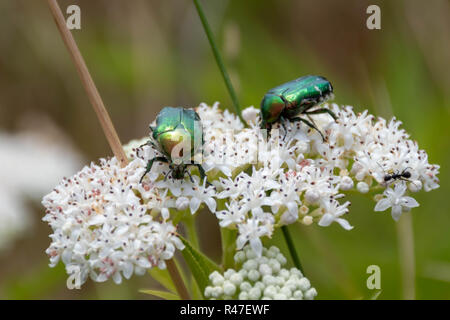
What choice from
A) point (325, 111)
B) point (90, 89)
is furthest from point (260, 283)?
point (90, 89)

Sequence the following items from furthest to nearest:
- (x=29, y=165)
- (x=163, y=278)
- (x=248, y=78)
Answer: (x=29, y=165)
(x=248, y=78)
(x=163, y=278)

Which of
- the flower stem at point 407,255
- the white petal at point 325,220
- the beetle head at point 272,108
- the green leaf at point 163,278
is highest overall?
the beetle head at point 272,108

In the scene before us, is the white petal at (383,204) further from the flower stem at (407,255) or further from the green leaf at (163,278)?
the green leaf at (163,278)

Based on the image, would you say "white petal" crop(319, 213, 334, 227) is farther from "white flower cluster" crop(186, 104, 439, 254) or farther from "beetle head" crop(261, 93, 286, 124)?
"beetle head" crop(261, 93, 286, 124)

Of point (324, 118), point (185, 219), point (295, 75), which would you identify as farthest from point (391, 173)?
point (295, 75)

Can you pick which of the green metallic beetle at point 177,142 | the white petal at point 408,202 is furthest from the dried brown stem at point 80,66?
the white petal at point 408,202

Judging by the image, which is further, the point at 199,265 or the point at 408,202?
the point at 408,202

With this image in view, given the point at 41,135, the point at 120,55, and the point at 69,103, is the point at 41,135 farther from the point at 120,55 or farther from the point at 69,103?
the point at 120,55

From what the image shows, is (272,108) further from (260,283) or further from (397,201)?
(260,283)

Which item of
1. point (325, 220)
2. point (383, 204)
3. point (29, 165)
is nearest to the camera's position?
point (325, 220)
